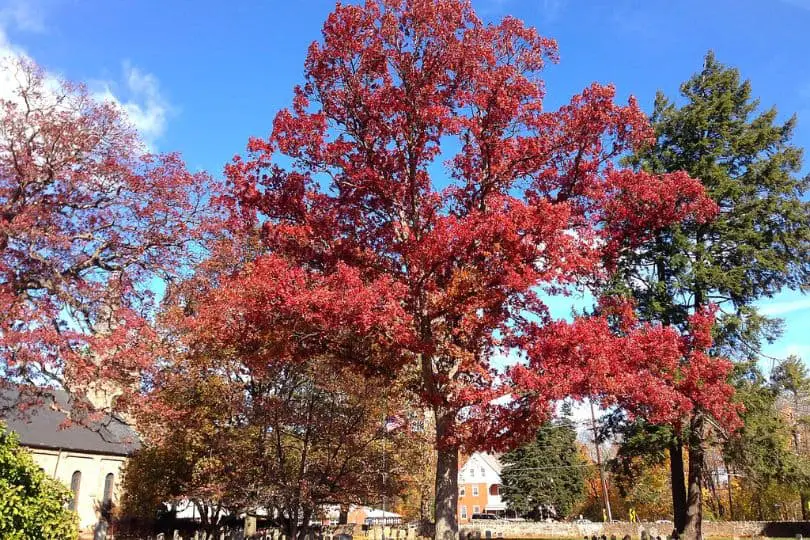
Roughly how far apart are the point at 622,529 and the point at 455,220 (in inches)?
1639

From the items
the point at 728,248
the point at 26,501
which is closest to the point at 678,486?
the point at 728,248

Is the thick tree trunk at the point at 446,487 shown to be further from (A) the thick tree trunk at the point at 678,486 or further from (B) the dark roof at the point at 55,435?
(B) the dark roof at the point at 55,435

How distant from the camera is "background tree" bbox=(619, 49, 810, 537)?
2416 cm

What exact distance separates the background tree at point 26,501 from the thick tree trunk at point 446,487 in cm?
669

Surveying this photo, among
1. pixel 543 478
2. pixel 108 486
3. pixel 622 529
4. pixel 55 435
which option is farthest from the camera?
pixel 543 478

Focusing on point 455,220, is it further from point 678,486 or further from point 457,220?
point 678,486

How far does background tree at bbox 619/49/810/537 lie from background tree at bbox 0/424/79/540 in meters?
21.4

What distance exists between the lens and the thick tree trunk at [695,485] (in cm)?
2344

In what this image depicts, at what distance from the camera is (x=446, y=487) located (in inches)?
485

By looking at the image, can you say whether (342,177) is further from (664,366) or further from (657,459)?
(657,459)

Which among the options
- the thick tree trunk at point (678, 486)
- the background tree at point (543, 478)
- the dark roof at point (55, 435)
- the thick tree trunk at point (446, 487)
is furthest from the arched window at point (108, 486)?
the thick tree trunk at point (446, 487)

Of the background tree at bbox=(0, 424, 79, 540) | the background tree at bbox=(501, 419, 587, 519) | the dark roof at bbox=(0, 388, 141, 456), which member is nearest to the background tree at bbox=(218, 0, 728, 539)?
the background tree at bbox=(0, 424, 79, 540)

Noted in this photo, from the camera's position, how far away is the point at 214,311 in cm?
1680

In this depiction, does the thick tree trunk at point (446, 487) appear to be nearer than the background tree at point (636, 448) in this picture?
Yes
